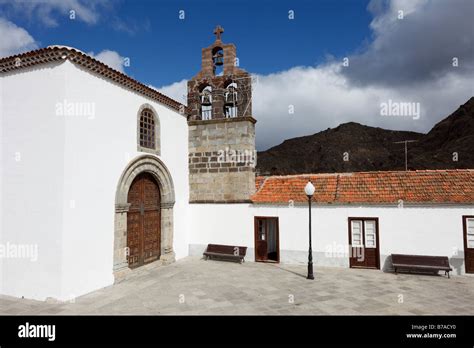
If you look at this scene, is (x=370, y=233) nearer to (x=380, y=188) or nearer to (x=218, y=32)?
(x=380, y=188)

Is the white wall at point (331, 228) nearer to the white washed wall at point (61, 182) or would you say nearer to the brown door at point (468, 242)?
the brown door at point (468, 242)

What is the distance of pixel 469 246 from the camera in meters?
9.66

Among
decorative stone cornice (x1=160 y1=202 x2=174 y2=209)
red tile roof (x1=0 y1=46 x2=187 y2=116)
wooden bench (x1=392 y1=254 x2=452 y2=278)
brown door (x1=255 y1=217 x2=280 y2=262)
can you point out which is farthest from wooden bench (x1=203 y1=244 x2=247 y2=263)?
red tile roof (x1=0 y1=46 x2=187 y2=116)

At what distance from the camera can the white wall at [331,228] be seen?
32.2ft

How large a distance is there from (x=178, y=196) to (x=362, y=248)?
24.0 ft

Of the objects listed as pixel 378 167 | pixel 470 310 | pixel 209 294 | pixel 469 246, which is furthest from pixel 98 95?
pixel 378 167

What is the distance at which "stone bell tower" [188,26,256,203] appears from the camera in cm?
1245

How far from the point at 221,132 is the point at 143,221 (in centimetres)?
486

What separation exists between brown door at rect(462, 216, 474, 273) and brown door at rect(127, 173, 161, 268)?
1054cm

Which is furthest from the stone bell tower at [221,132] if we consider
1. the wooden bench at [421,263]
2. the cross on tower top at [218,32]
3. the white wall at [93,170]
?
the wooden bench at [421,263]

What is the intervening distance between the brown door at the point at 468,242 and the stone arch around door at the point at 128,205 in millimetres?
10123

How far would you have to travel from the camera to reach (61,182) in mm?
7527
